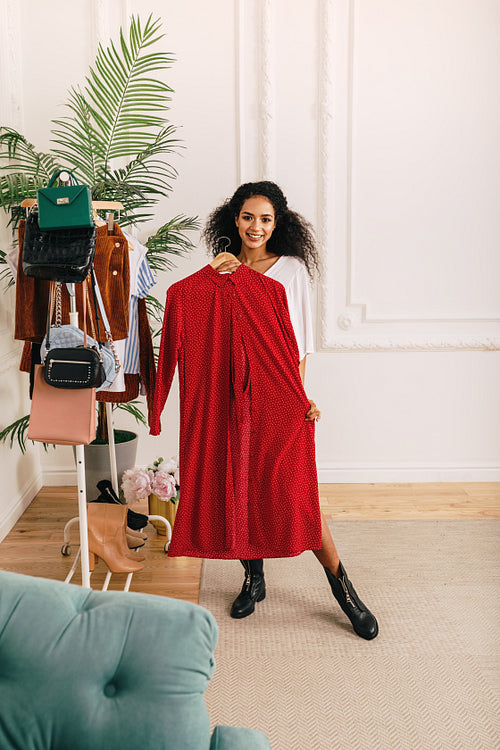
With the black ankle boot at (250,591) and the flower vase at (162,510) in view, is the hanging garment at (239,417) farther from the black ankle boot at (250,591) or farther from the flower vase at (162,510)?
the flower vase at (162,510)

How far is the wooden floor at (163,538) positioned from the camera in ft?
8.55

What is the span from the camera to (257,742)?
98cm

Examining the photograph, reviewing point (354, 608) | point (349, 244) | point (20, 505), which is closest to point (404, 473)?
point (349, 244)

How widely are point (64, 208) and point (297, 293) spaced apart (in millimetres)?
859

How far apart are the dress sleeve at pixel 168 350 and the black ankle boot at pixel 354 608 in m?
0.83

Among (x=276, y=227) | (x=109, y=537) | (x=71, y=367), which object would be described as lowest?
(x=109, y=537)

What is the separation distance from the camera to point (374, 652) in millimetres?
2111

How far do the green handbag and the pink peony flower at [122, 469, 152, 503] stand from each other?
1.30m

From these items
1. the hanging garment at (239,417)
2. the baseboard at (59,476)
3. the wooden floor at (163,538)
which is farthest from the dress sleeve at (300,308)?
the baseboard at (59,476)

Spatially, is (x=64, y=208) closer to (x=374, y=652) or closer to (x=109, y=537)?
(x=109, y=537)

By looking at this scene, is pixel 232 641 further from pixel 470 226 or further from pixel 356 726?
pixel 470 226

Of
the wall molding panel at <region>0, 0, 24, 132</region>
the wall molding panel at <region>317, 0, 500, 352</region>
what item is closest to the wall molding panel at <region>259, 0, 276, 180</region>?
the wall molding panel at <region>317, 0, 500, 352</region>

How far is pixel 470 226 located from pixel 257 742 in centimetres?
310

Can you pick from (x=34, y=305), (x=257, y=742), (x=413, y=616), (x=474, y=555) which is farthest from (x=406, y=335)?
(x=257, y=742)
